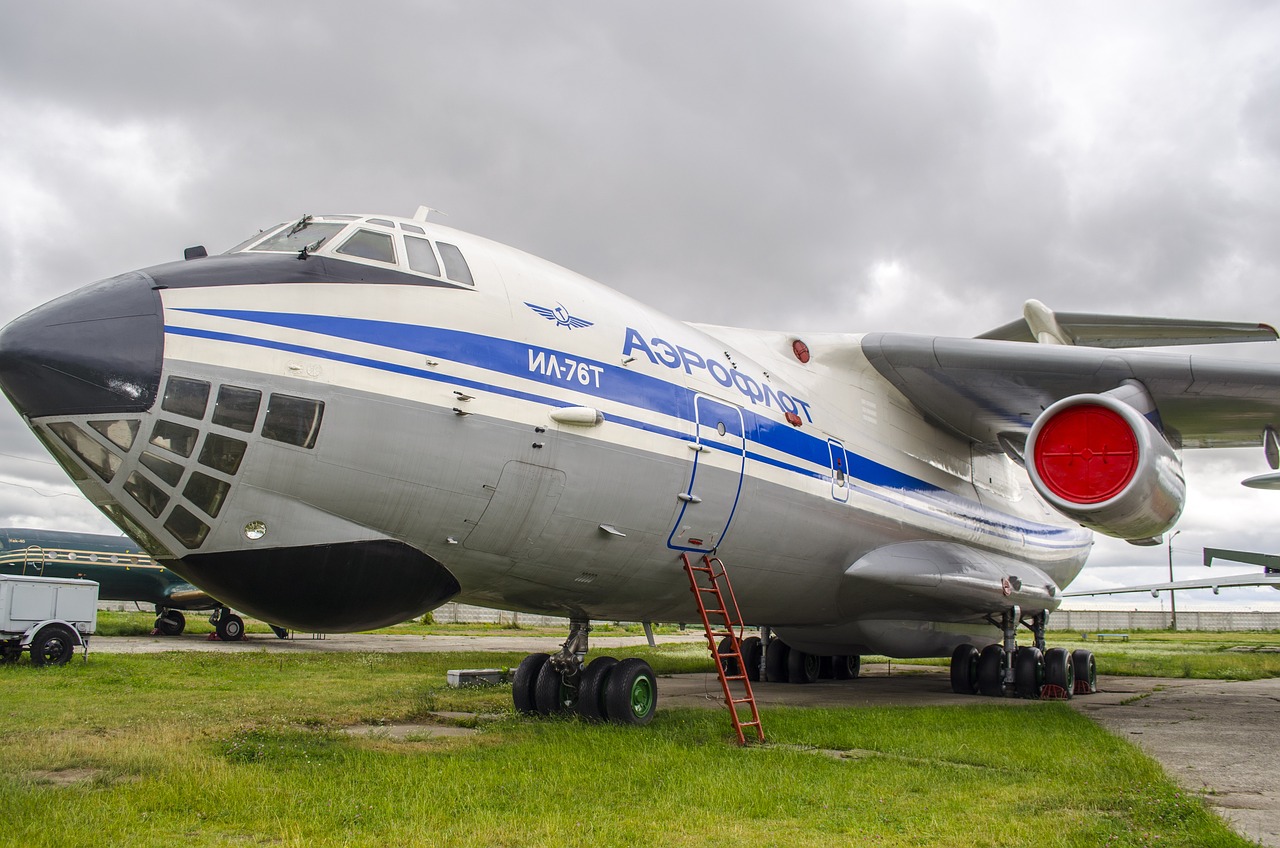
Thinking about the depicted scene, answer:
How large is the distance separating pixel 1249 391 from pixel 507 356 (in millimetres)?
7243

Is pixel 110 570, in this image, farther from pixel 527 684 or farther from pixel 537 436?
pixel 537 436

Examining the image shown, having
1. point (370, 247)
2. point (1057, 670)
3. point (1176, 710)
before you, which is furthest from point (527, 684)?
point (1176, 710)

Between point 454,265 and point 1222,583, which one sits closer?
point 454,265

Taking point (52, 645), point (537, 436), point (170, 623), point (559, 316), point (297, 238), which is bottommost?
point (170, 623)

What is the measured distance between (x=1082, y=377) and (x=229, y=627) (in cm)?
2012

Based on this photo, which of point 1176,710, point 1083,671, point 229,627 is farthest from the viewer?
point 229,627

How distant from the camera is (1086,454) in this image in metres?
7.71

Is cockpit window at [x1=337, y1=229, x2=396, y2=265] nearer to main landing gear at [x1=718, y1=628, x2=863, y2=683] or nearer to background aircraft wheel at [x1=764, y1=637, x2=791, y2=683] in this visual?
main landing gear at [x1=718, y1=628, x2=863, y2=683]

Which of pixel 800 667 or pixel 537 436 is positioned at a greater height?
pixel 537 436

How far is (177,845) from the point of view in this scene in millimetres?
3879

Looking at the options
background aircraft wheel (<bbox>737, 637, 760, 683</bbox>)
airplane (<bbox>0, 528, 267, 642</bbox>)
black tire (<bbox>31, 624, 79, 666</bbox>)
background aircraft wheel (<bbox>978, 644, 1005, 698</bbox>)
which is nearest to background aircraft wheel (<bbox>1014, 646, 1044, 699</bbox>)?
background aircraft wheel (<bbox>978, 644, 1005, 698</bbox>)

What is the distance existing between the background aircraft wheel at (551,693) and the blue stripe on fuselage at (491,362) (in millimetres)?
2325

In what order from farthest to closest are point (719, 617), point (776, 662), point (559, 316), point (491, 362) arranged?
point (776, 662)
point (719, 617)
point (559, 316)
point (491, 362)

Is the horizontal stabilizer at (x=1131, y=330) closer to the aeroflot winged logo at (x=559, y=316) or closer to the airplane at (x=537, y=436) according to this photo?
the airplane at (x=537, y=436)
